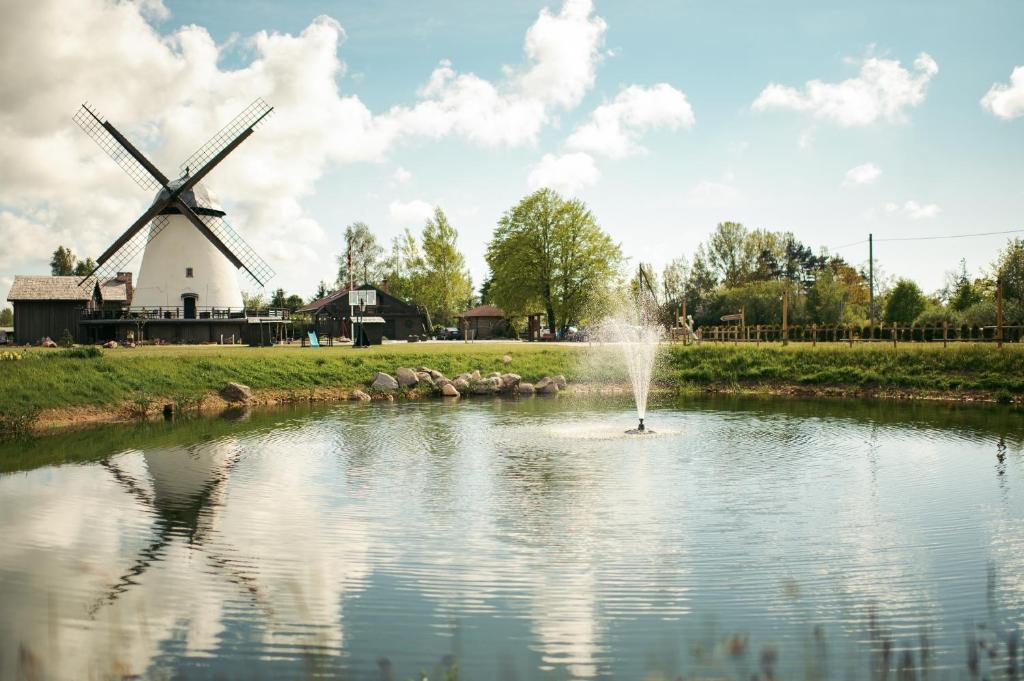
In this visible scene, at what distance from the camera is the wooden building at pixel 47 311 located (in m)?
57.8

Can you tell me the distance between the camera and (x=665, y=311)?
90062 millimetres

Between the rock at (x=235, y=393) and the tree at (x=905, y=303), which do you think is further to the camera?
the tree at (x=905, y=303)

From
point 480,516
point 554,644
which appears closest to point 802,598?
point 554,644

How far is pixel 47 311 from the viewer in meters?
58.1

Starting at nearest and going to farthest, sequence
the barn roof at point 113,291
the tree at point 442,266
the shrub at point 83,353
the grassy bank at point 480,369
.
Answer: the grassy bank at point 480,369 < the shrub at point 83,353 < the barn roof at point 113,291 < the tree at point 442,266

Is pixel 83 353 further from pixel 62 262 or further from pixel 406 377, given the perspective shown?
pixel 62 262

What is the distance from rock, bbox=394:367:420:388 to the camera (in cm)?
3784

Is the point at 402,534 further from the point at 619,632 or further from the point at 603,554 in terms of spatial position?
the point at 619,632

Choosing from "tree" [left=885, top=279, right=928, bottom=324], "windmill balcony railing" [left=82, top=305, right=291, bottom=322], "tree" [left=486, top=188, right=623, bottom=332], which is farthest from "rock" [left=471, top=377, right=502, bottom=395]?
"tree" [left=885, top=279, right=928, bottom=324]

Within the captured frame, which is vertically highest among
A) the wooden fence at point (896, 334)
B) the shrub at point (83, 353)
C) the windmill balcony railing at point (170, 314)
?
the windmill balcony railing at point (170, 314)

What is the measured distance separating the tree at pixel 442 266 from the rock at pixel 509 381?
5202 centimetres

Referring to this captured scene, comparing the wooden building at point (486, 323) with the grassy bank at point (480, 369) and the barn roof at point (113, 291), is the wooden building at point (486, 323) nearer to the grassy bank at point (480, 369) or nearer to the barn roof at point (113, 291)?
the barn roof at point (113, 291)

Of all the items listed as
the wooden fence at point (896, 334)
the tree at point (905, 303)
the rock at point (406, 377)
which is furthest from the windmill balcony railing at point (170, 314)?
the tree at point (905, 303)

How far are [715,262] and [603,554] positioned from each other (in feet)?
321
